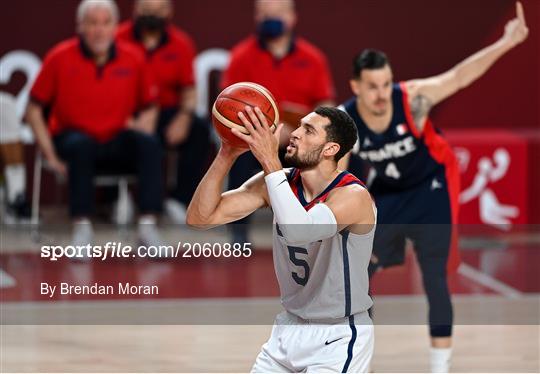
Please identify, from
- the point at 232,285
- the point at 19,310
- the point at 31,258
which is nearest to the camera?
the point at 19,310

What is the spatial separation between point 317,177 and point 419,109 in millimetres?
1685

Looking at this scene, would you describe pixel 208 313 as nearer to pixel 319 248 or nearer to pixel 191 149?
pixel 191 149

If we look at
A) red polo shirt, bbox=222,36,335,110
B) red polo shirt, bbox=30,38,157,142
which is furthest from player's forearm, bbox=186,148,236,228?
red polo shirt, bbox=222,36,335,110

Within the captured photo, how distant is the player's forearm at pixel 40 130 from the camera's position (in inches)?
332

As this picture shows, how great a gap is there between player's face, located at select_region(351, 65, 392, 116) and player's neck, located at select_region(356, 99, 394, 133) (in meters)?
A: 0.06

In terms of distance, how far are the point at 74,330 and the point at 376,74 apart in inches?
90.2

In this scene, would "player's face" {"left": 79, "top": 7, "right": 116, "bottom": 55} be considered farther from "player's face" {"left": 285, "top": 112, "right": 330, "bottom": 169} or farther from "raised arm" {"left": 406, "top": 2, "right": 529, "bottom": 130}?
"player's face" {"left": 285, "top": 112, "right": 330, "bottom": 169}

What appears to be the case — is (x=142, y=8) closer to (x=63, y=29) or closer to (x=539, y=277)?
(x=63, y=29)

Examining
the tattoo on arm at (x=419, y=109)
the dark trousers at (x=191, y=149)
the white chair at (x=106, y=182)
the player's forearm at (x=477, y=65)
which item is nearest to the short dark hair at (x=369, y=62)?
the tattoo on arm at (x=419, y=109)

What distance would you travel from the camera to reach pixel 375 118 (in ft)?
19.3

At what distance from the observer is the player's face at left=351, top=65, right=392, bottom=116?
18.7ft

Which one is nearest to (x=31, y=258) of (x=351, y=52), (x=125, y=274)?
(x=125, y=274)

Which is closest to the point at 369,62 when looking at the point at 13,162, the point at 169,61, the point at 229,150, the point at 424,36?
the point at 229,150

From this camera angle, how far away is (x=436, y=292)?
5703mm
